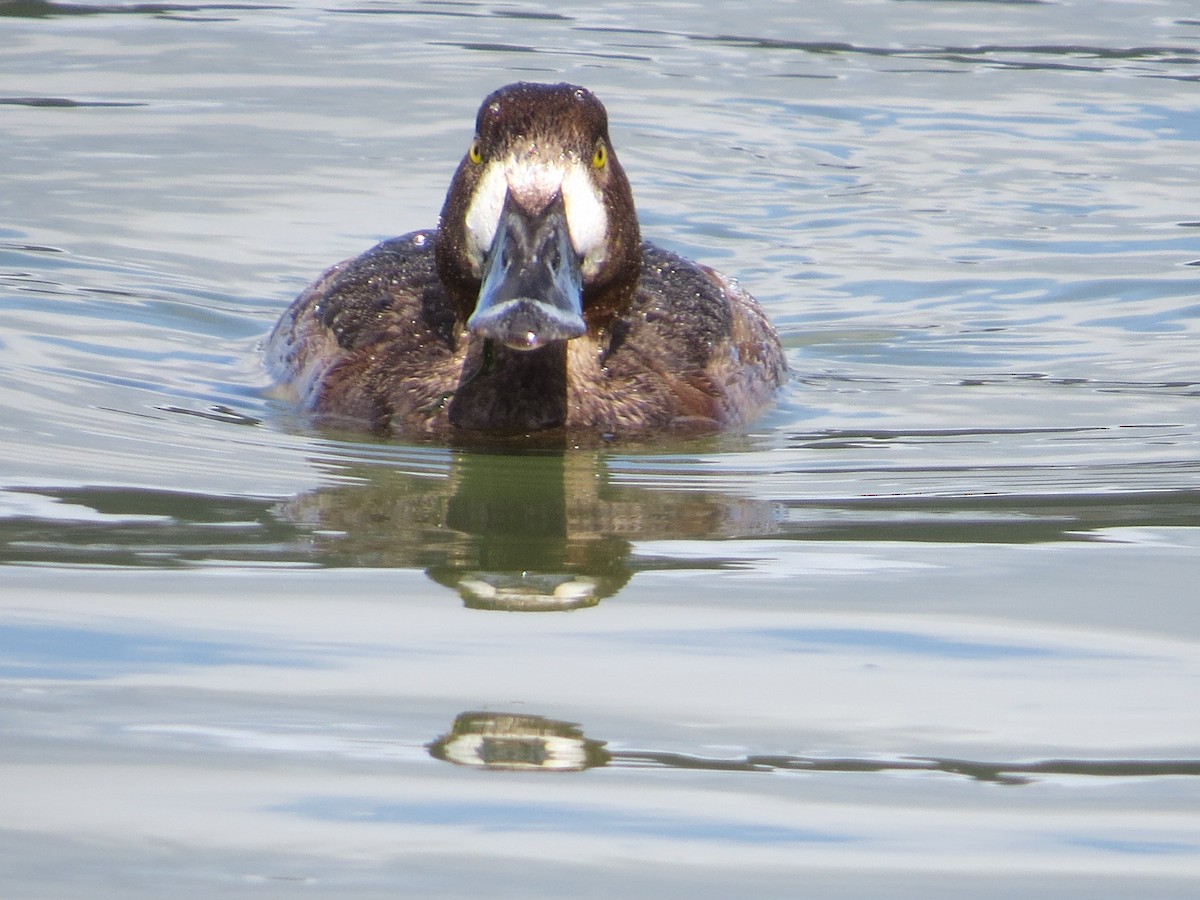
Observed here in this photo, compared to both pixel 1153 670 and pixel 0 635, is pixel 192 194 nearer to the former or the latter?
pixel 0 635

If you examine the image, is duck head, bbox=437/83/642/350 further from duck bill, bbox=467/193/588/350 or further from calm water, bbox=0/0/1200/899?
calm water, bbox=0/0/1200/899

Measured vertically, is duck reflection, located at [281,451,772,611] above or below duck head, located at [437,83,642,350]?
below

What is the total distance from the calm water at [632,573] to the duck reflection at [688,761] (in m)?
0.01

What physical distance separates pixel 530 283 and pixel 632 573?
1547 millimetres

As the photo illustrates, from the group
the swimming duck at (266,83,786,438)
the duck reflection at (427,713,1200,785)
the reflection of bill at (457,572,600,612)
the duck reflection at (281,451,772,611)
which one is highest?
the swimming duck at (266,83,786,438)

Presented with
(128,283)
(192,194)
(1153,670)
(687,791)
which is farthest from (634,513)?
(192,194)

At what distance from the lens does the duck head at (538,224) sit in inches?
247

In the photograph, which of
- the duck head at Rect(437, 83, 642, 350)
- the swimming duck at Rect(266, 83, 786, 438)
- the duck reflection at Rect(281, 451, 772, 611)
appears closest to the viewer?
the duck reflection at Rect(281, 451, 772, 611)

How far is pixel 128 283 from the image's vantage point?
9648 mm

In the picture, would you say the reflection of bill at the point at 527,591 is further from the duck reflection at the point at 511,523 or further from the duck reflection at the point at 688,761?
the duck reflection at the point at 688,761

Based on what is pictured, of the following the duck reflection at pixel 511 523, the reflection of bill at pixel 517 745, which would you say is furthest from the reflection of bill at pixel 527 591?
the reflection of bill at pixel 517 745

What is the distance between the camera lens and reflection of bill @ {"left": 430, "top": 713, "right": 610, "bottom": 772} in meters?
3.78

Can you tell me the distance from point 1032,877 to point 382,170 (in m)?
9.47

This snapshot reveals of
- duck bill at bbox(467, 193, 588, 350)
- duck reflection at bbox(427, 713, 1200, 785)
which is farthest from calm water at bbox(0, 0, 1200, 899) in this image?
duck bill at bbox(467, 193, 588, 350)
